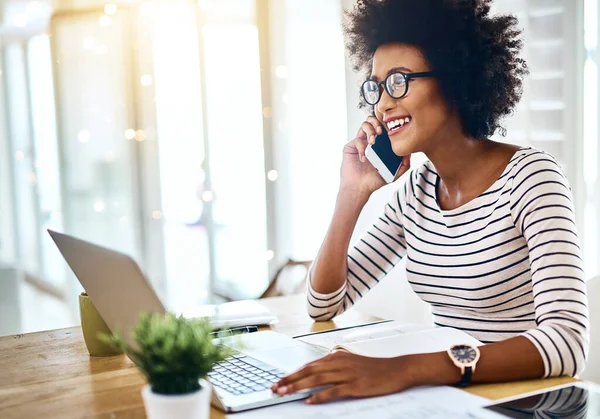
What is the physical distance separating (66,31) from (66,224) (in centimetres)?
69

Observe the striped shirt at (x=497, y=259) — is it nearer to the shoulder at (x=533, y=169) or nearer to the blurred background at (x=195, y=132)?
the shoulder at (x=533, y=169)

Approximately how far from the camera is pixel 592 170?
2398 mm

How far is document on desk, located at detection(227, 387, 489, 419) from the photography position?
868 millimetres

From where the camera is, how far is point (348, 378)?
0.94 metres

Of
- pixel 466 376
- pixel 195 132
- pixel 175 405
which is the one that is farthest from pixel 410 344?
pixel 195 132

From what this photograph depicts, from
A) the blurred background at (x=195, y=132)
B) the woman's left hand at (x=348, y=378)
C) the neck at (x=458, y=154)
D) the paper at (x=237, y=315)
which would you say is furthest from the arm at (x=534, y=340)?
the blurred background at (x=195, y=132)

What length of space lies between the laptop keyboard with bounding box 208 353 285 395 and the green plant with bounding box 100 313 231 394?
0.27m

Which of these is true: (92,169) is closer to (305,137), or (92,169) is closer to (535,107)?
(305,137)

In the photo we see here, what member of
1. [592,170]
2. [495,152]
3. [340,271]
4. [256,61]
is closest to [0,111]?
[256,61]

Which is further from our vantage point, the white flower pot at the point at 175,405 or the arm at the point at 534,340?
the arm at the point at 534,340

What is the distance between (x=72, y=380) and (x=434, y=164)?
0.81 m

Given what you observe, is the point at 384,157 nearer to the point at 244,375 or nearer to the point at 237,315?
the point at 237,315

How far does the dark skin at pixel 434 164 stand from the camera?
1.00 meters

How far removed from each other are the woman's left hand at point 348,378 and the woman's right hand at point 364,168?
2.20ft
